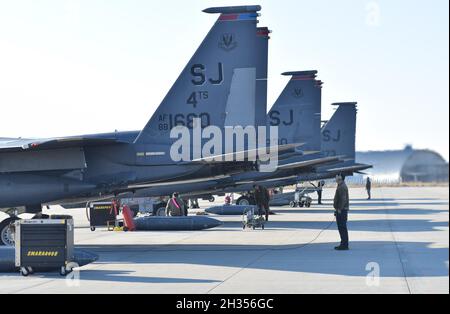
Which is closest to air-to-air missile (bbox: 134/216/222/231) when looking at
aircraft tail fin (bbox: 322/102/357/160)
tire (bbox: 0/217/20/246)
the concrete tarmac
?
the concrete tarmac

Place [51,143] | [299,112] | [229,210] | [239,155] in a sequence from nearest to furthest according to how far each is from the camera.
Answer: [51,143] < [239,155] < [229,210] < [299,112]

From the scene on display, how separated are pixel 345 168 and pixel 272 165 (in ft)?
55.5

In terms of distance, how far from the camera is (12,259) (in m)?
15.2

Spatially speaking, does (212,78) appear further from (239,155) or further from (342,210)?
(342,210)

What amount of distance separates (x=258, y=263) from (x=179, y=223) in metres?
10.1

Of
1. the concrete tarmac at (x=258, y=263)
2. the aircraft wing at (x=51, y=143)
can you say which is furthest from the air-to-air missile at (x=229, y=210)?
the aircraft wing at (x=51, y=143)

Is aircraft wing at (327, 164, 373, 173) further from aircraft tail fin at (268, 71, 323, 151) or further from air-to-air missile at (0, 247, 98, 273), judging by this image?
air-to-air missile at (0, 247, 98, 273)

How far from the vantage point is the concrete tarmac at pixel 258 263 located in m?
12.7

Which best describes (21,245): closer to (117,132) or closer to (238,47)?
(238,47)

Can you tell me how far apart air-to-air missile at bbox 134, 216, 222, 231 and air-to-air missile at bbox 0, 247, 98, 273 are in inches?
396

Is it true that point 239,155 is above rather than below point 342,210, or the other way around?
above

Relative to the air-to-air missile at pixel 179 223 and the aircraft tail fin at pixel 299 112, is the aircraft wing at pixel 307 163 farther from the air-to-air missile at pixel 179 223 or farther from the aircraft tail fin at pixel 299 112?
the air-to-air missile at pixel 179 223

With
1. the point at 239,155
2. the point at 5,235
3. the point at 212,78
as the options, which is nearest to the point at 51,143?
the point at 5,235

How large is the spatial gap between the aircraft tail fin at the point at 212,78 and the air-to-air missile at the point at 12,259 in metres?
5.31
